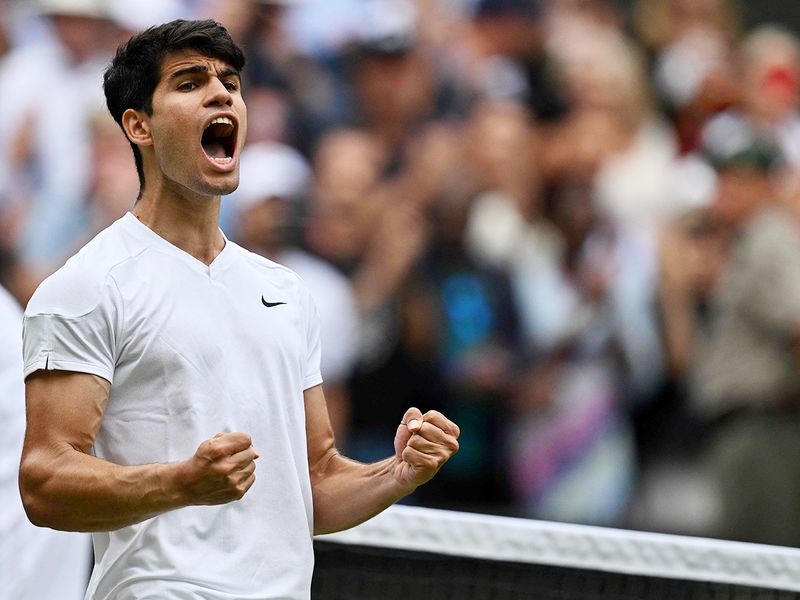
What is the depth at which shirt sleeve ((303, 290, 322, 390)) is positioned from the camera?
11.1 ft

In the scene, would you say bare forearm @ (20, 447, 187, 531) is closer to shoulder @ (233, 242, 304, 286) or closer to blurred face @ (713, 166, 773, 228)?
shoulder @ (233, 242, 304, 286)

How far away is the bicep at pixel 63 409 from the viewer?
287 centimetres

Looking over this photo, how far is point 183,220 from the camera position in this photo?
10.5ft

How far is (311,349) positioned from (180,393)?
494mm

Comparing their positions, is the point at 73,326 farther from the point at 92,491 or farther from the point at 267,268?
the point at 267,268

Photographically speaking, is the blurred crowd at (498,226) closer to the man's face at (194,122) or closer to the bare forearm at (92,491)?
the man's face at (194,122)

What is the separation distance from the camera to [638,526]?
758 cm

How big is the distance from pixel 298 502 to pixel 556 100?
535cm

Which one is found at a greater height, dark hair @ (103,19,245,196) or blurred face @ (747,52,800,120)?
dark hair @ (103,19,245,196)

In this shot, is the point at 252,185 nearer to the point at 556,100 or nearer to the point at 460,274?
the point at 460,274

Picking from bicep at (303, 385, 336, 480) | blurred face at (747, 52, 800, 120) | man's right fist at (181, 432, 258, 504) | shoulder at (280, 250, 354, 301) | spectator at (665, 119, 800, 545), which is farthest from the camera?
blurred face at (747, 52, 800, 120)

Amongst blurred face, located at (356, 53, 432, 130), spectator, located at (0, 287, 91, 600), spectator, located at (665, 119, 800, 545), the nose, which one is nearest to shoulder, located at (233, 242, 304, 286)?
the nose

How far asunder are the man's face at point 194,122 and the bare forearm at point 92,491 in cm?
66

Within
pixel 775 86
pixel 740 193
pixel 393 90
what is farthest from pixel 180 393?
pixel 775 86
